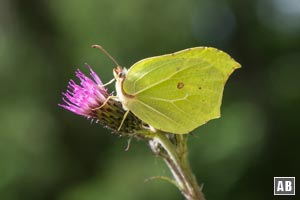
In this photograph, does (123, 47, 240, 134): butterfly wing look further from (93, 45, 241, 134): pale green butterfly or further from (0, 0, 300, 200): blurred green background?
(0, 0, 300, 200): blurred green background

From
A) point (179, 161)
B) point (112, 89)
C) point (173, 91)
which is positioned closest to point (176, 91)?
point (173, 91)

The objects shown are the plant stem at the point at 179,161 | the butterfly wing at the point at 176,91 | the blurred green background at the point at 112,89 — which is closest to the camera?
the plant stem at the point at 179,161

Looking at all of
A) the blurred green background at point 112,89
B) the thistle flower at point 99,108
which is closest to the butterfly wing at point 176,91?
the thistle flower at point 99,108

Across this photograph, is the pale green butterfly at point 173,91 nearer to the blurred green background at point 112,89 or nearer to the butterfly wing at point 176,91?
the butterfly wing at point 176,91

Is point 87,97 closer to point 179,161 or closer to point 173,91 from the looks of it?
point 173,91

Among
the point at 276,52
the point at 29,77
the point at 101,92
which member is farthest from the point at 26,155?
the point at 101,92
